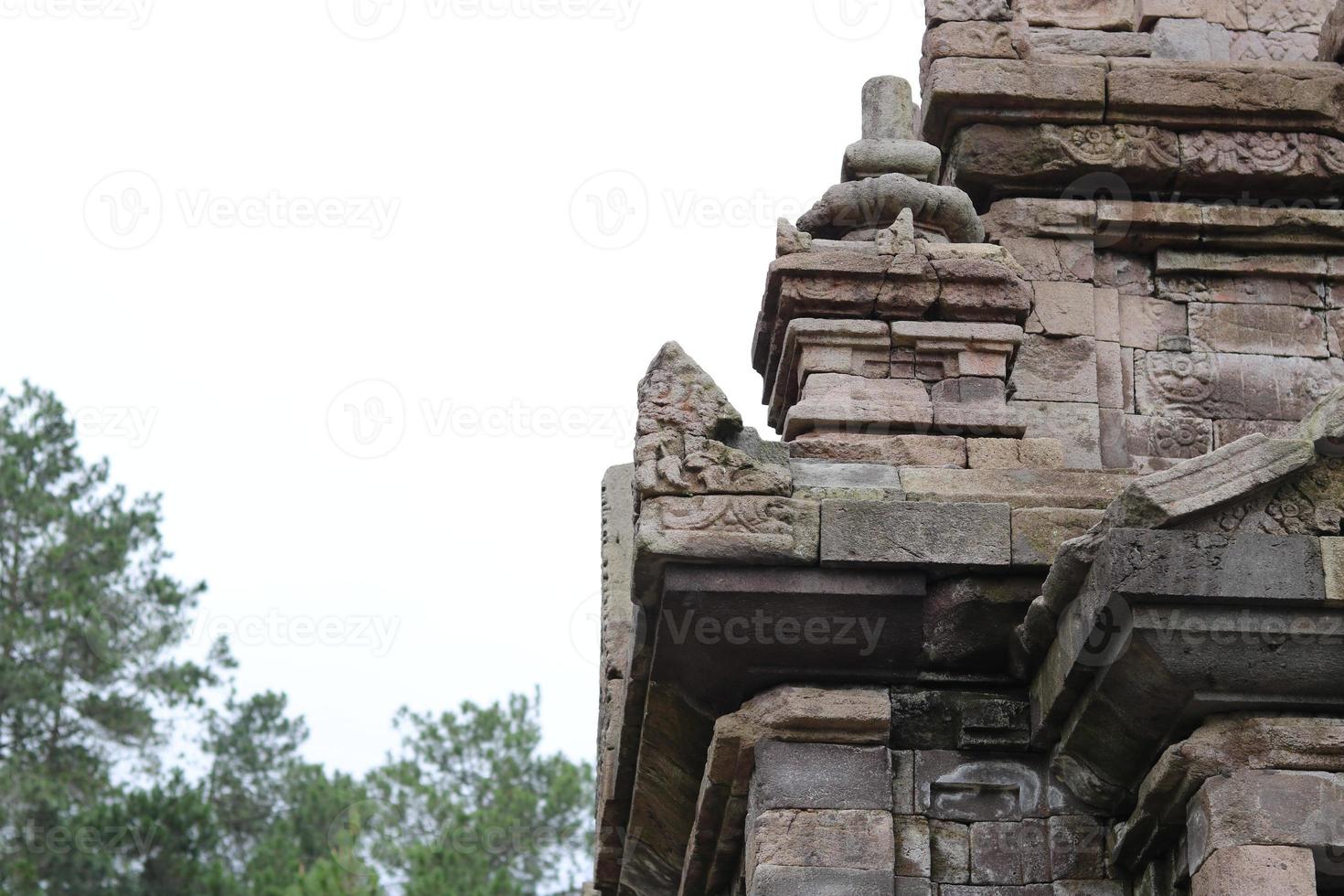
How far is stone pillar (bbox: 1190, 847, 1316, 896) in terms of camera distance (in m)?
5.44

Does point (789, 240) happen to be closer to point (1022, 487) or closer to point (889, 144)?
point (889, 144)

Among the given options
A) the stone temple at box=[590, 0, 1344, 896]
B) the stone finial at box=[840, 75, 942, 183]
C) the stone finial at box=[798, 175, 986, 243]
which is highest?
the stone finial at box=[840, 75, 942, 183]

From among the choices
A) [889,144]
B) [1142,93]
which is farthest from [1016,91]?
[889,144]

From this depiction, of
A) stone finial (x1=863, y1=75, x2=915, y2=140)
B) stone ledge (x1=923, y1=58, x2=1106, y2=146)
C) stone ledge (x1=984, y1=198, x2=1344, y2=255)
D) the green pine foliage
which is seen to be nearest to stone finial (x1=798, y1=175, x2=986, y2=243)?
stone finial (x1=863, y1=75, x2=915, y2=140)

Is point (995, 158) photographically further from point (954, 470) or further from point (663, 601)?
point (663, 601)

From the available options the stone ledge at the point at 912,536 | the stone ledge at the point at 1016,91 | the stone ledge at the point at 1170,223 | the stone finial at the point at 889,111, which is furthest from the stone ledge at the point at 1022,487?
the stone ledge at the point at 1016,91

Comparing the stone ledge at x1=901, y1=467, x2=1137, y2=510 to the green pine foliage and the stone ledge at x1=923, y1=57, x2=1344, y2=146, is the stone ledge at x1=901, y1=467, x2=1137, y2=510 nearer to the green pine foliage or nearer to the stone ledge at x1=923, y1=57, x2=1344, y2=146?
the stone ledge at x1=923, y1=57, x2=1344, y2=146

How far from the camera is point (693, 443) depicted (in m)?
6.39

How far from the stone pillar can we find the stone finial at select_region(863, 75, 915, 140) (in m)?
3.91

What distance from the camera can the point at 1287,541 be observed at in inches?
221

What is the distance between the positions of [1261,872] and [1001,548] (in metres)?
1.28

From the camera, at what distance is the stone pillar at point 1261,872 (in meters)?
5.44

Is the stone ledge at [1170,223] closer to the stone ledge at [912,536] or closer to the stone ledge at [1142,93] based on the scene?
the stone ledge at [1142,93]

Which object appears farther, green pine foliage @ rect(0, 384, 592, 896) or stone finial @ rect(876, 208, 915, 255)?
green pine foliage @ rect(0, 384, 592, 896)
